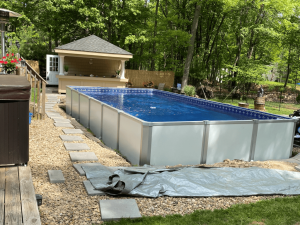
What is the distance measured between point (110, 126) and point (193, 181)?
3.49m

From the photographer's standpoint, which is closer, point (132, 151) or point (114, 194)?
point (114, 194)

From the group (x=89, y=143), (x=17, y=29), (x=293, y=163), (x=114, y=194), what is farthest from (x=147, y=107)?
(x=17, y=29)

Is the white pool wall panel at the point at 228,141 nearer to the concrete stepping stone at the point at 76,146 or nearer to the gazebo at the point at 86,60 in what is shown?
the concrete stepping stone at the point at 76,146

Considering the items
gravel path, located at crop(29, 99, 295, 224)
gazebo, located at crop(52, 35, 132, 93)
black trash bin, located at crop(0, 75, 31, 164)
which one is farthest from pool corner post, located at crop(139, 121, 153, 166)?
gazebo, located at crop(52, 35, 132, 93)

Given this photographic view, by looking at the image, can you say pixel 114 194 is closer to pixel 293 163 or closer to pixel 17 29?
pixel 293 163

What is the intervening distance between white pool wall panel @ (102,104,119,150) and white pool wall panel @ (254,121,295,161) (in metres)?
3.28

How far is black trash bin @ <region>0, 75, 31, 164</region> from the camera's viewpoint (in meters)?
3.58

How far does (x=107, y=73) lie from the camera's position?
2314 cm

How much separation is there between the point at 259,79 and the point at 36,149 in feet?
57.3

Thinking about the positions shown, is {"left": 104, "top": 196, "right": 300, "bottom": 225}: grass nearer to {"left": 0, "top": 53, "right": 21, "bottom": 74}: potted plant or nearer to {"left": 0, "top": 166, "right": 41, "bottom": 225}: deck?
{"left": 0, "top": 166, "right": 41, "bottom": 225}: deck

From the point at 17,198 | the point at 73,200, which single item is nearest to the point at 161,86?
the point at 73,200

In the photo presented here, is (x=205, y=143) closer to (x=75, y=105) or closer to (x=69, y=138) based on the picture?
(x=69, y=138)

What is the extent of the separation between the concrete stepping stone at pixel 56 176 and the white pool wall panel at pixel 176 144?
74.2 inches

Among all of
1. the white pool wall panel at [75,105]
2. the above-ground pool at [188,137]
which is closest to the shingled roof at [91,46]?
the white pool wall panel at [75,105]
